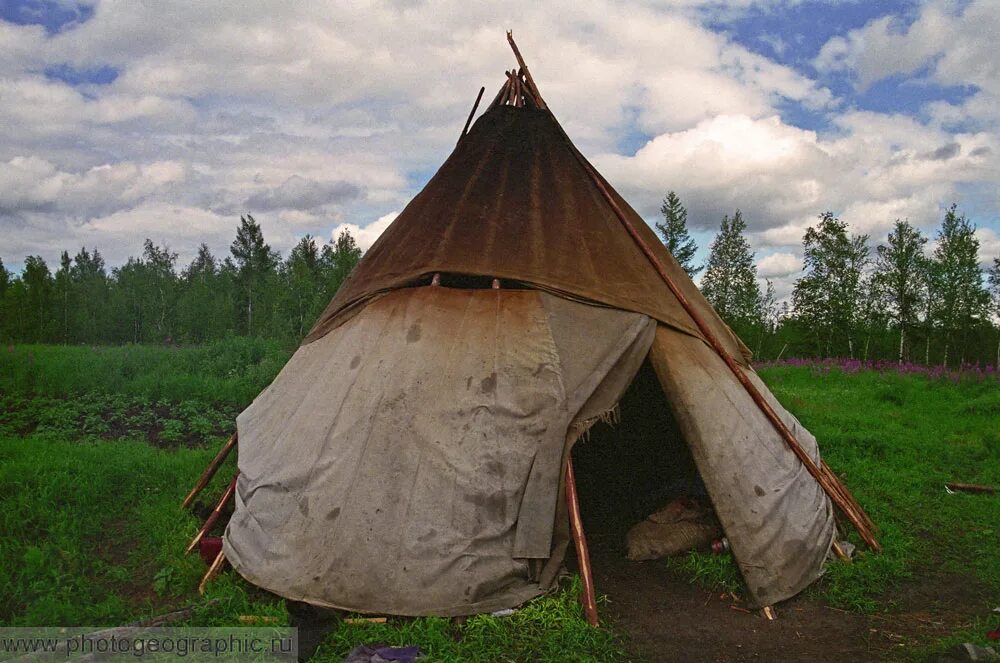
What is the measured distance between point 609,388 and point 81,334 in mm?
33176

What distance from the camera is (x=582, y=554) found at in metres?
4.24

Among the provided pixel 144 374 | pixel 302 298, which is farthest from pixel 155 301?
pixel 144 374

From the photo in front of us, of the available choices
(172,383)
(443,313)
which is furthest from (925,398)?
(172,383)

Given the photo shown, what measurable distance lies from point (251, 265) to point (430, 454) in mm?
31736

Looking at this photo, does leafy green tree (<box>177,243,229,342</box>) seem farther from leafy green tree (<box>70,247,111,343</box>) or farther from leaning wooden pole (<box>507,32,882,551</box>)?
leaning wooden pole (<box>507,32,882,551</box>)

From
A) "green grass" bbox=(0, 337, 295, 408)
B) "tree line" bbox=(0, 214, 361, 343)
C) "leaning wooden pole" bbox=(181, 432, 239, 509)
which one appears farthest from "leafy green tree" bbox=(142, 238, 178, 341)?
"leaning wooden pole" bbox=(181, 432, 239, 509)

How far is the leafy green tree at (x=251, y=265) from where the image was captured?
1295 inches

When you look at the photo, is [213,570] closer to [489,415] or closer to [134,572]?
[134,572]

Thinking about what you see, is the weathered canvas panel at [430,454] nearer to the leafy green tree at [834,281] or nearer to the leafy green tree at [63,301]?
the leafy green tree at [834,281]

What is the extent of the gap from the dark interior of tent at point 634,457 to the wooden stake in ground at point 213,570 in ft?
10.5

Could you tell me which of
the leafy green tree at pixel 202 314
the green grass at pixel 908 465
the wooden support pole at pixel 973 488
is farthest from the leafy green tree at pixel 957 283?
the leafy green tree at pixel 202 314

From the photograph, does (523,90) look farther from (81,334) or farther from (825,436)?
(81,334)

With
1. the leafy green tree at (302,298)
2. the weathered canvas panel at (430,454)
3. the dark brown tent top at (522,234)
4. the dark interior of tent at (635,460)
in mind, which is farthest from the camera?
the leafy green tree at (302,298)

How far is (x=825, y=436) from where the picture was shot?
9.05 metres
